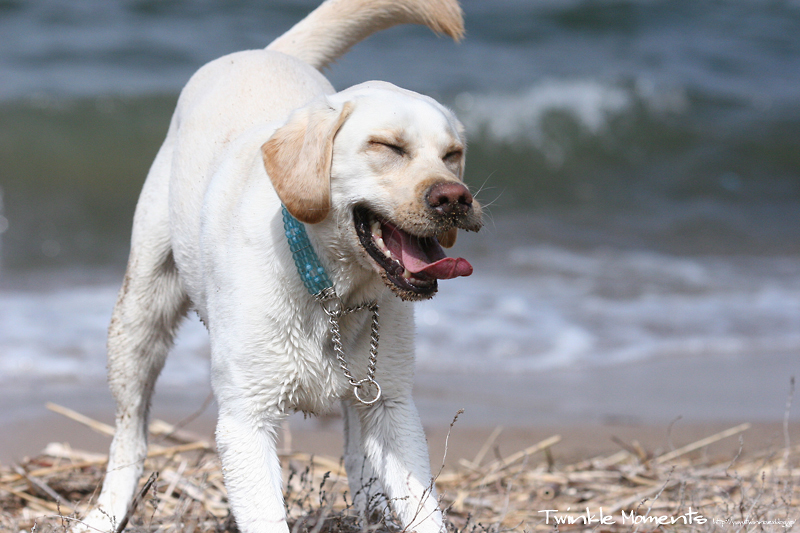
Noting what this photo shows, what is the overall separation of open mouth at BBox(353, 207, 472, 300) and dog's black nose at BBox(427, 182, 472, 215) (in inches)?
4.9

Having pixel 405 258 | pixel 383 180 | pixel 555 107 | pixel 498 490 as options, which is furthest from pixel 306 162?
pixel 555 107

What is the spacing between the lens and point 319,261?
2.35 meters

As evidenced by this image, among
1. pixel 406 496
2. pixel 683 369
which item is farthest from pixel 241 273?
pixel 683 369

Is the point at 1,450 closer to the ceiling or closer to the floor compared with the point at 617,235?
closer to the ceiling

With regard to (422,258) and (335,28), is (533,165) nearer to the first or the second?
(335,28)

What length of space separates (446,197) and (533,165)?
337 inches

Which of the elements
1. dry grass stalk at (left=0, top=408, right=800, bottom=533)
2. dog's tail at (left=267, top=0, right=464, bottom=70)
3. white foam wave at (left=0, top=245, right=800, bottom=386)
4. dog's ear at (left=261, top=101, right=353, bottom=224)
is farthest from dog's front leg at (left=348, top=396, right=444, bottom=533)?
white foam wave at (left=0, top=245, right=800, bottom=386)

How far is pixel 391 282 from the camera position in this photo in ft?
7.14

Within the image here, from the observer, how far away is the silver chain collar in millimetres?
2387

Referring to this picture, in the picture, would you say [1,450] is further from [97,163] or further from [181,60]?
[181,60]

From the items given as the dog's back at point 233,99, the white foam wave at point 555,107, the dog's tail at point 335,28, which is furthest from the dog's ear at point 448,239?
the white foam wave at point 555,107

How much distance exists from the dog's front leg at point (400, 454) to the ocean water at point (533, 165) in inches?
113

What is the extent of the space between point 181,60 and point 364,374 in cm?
966

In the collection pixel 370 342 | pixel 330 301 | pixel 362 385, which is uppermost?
pixel 330 301
